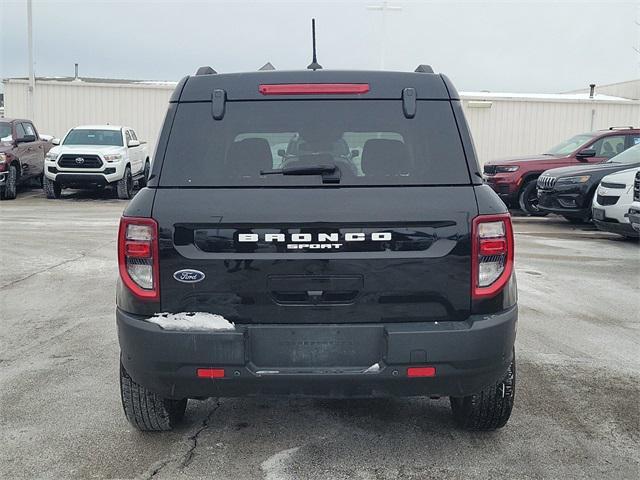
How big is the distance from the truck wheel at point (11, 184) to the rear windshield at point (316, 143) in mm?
15514

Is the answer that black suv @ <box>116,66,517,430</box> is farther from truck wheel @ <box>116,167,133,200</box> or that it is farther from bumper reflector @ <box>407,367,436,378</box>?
truck wheel @ <box>116,167,133,200</box>

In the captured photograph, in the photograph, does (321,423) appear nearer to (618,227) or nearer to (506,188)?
(618,227)

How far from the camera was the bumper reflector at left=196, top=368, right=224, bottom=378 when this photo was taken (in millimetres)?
2973

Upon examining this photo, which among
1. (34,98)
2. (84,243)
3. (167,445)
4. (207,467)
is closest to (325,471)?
(207,467)

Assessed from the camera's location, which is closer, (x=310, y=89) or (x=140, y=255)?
(x=140, y=255)

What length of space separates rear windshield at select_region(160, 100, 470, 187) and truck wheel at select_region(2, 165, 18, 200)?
1551 centimetres

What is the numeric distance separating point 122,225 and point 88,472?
3.99 feet

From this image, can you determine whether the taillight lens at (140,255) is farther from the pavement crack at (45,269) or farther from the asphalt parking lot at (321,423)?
the pavement crack at (45,269)

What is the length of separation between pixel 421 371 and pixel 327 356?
0.41m

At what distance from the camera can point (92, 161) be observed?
17172 millimetres

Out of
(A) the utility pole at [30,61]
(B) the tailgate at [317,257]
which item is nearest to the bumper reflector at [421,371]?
(B) the tailgate at [317,257]

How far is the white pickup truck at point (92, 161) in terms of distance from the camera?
17.1 metres

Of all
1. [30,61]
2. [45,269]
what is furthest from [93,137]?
[45,269]

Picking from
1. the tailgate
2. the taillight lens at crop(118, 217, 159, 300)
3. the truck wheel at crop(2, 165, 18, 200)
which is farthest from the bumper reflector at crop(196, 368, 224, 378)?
the truck wheel at crop(2, 165, 18, 200)
